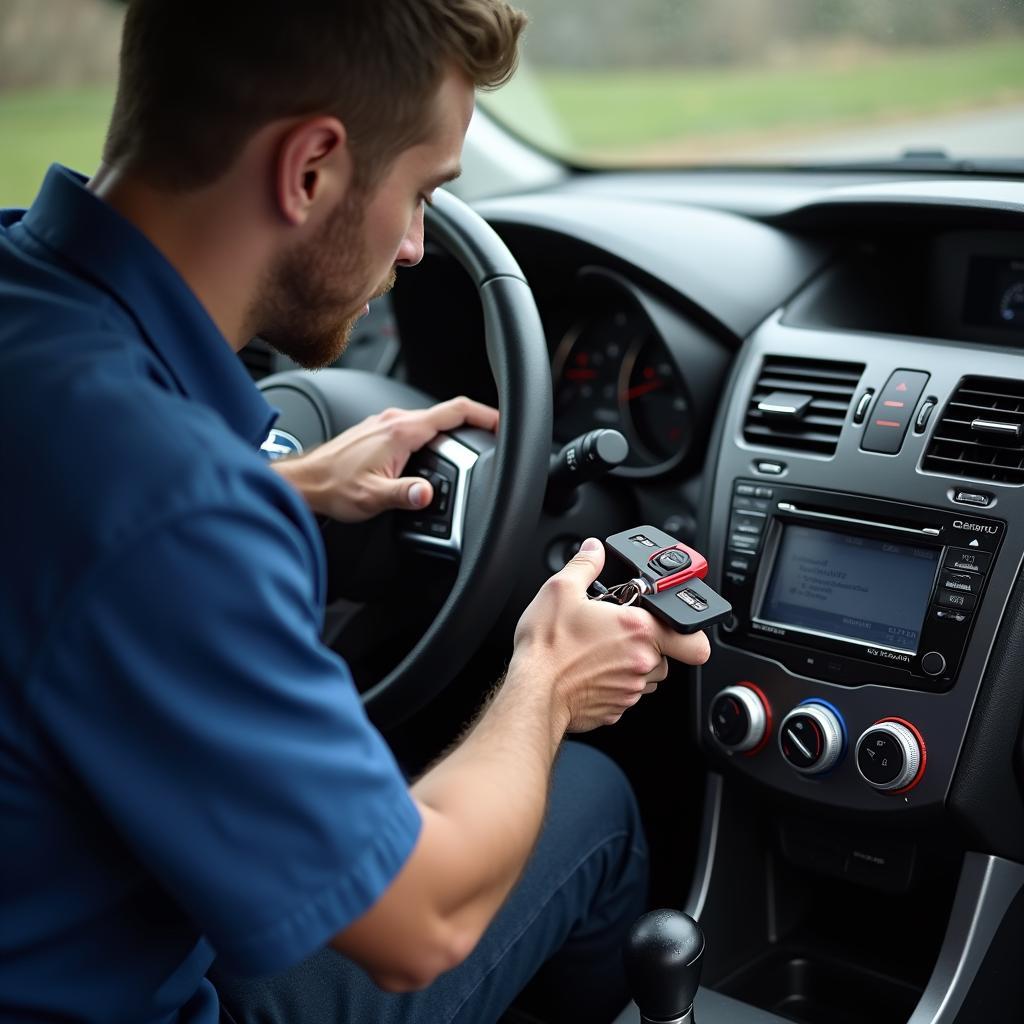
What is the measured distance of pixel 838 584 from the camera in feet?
5.24

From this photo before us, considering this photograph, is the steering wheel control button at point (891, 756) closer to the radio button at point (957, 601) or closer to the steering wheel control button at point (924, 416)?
the radio button at point (957, 601)

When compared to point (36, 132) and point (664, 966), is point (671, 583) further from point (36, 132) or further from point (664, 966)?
point (36, 132)

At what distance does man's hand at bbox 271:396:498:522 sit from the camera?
5.13 feet

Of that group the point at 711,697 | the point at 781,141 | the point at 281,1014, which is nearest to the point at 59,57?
the point at 781,141

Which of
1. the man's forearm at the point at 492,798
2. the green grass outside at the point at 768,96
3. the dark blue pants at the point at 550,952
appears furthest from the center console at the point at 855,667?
the green grass outside at the point at 768,96

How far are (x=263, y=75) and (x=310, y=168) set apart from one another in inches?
3.0

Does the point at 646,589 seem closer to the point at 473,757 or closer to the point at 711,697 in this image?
the point at 473,757

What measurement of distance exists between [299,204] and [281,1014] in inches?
31.0

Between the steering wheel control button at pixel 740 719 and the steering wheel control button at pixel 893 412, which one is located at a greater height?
the steering wheel control button at pixel 893 412

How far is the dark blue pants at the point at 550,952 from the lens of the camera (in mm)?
1299

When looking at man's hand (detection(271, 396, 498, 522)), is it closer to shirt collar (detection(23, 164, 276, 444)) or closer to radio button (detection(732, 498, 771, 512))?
radio button (detection(732, 498, 771, 512))

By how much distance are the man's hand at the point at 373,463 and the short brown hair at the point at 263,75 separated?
54 cm

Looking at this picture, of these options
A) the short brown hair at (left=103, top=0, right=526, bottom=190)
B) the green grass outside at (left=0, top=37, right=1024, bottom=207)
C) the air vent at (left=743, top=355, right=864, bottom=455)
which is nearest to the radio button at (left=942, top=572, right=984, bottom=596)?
the air vent at (left=743, top=355, right=864, bottom=455)

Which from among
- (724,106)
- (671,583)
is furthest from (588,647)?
(724,106)
